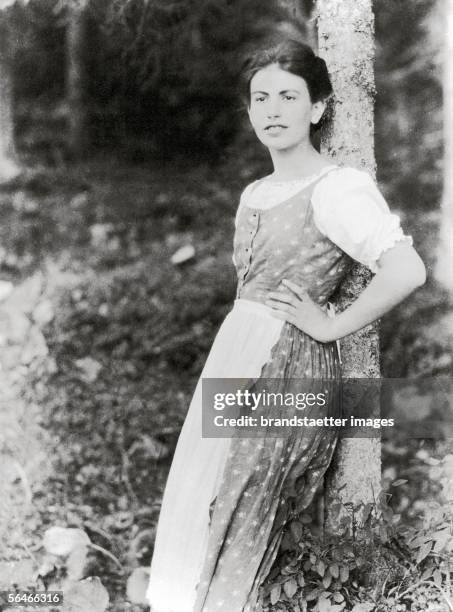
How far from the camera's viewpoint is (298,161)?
1818 mm

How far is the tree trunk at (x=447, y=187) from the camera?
200 cm

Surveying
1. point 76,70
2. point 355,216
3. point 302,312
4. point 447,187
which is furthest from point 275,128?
point 76,70

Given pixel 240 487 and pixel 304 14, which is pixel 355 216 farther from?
pixel 304 14

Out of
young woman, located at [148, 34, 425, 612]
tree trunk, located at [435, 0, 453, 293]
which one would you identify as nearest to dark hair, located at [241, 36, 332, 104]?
young woman, located at [148, 34, 425, 612]

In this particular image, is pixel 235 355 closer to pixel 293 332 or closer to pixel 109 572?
pixel 293 332

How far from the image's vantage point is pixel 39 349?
87.2 inches

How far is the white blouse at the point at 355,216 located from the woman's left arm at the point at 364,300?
32 mm

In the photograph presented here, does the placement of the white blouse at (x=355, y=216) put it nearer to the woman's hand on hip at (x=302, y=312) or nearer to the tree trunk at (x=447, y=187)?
the woman's hand on hip at (x=302, y=312)

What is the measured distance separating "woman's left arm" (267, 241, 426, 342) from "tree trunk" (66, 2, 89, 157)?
0.87 metres

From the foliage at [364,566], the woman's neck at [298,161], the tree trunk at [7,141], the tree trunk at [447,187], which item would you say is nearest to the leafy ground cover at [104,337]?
the tree trunk at [7,141]

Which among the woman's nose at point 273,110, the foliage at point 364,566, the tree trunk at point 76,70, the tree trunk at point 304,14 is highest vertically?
the tree trunk at point 304,14

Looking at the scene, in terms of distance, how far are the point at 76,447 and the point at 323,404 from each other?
0.85 m

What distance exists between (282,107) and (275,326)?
0.55 metres

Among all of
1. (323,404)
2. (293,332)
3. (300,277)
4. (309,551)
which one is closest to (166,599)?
(309,551)
